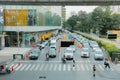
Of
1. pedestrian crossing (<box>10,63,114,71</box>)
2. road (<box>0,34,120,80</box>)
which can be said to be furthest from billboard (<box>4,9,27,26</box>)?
pedestrian crossing (<box>10,63,114,71</box>)

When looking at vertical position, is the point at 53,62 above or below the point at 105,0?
below

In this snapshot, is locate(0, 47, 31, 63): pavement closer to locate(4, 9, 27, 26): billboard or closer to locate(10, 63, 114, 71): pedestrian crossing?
locate(10, 63, 114, 71): pedestrian crossing

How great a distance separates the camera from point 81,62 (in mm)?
49969

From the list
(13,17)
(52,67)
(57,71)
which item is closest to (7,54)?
(52,67)

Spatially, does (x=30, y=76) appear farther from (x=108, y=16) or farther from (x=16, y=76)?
(x=108, y=16)

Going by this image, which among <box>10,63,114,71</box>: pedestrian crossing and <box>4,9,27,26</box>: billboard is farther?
<box>4,9,27,26</box>: billboard

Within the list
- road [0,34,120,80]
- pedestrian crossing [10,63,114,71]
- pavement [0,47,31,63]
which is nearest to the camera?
road [0,34,120,80]

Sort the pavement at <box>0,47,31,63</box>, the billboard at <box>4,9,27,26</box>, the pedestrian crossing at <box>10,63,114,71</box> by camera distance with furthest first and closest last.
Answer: the billboard at <box>4,9,27,26</box> → the pavement at <box>0,47,31,63</box> → the pedestrian crossing at <box>10,63,114,71</box>

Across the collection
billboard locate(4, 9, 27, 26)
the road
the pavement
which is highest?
billboard locate(4, 9, 27, 26)

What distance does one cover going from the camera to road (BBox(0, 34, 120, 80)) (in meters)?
35.6

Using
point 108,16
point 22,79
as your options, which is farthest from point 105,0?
point 108,16

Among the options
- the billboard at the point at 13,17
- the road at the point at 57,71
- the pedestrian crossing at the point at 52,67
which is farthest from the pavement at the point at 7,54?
the billboard at the point at 13,17

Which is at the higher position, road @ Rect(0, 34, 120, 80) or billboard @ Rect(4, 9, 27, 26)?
billboard @ Rect(4, 9, 27, 26)

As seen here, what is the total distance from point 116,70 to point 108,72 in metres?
2.09
